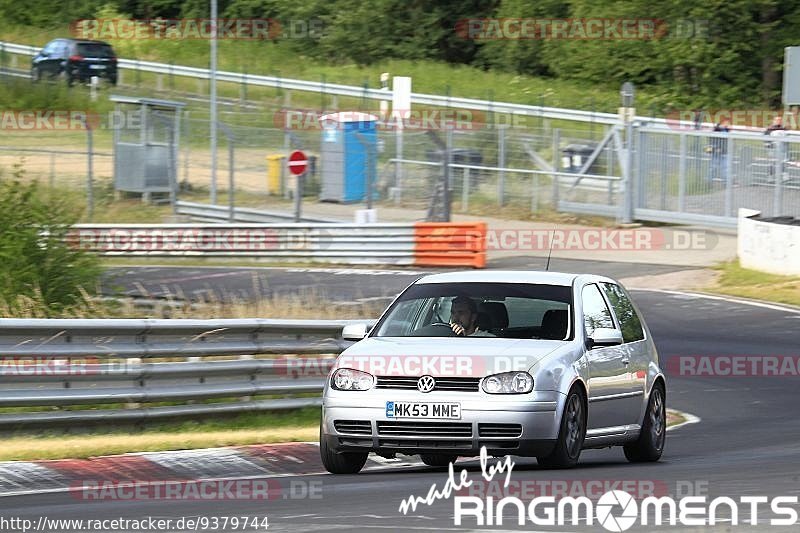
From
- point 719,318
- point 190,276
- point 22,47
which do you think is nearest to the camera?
point 719,318

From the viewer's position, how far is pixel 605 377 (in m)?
11.5

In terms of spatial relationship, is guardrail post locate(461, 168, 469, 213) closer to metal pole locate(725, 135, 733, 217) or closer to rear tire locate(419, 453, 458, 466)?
metal pole locate(725, 135, 733, 217)

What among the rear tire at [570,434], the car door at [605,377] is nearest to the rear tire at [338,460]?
the rear tire at [570,434]

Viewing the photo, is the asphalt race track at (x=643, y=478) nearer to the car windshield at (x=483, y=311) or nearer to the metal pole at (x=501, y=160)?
the car windshield at (x=483, y=311)

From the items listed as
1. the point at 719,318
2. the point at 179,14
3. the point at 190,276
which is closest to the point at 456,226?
the point at 190,276

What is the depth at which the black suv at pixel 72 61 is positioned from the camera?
56.9 metres

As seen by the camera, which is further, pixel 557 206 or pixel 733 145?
pixel 557 206

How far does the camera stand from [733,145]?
115ft

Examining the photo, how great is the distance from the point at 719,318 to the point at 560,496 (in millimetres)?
15918

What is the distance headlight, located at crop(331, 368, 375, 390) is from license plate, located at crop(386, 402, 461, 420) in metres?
0.23

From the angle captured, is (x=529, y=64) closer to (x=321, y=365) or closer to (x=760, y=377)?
(x=760, y=377)

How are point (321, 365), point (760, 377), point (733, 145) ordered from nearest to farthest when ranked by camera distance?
1. point (321, 365)
2. point (760, 377)
3. point (733, 145)

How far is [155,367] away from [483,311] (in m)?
3.28

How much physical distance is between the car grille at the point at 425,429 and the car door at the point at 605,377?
117 cm
